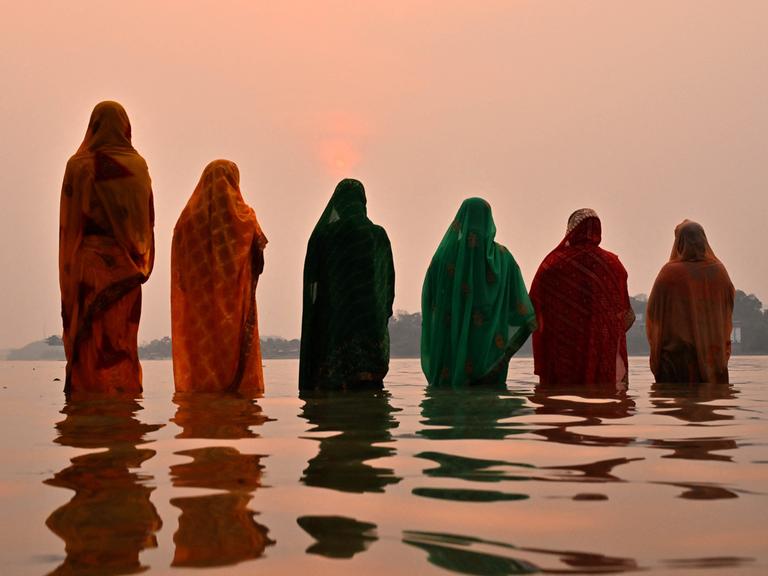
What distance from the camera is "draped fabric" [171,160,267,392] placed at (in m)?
9.10

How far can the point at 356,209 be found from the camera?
31.6 feet

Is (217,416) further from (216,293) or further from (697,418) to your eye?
(216,293)

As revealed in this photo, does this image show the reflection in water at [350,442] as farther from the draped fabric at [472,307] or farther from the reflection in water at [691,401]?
the draped fabric at [472,307]

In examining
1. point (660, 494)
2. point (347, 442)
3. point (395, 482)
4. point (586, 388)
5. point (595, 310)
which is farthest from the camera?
point (595, 310)

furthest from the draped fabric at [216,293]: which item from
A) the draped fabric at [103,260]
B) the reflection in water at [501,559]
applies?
the reflection in water at [501,559]

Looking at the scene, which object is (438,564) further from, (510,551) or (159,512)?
(159,512)

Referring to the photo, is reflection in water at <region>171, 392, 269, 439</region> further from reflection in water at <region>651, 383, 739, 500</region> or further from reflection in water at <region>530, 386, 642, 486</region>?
reflection in water at <region>651, 383, 739, 500</region>

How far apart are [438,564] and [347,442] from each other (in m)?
2.23

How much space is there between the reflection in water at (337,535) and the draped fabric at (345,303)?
648cm

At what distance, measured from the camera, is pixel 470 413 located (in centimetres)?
618

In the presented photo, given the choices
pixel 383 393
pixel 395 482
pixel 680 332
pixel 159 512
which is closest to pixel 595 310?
pixel 680 332

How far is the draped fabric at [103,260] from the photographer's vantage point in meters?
8.62

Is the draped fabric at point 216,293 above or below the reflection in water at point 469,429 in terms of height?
above

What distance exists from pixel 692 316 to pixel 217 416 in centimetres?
589
